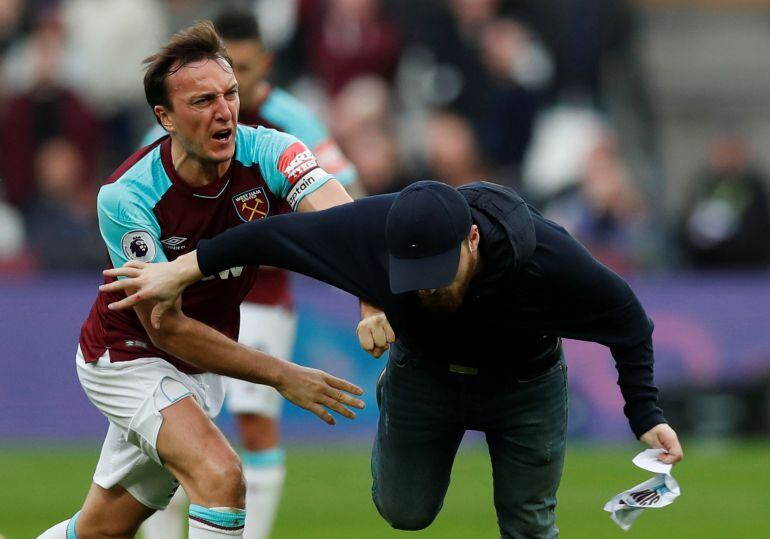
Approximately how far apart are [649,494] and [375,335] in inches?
52.3

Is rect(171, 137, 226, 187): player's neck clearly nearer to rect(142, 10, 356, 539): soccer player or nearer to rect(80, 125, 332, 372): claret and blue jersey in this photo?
rect(80, 125, 332, 372): claret and blue jersey

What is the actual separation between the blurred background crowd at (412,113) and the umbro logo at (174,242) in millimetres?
7394

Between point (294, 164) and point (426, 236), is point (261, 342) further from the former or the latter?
point (426, 236)

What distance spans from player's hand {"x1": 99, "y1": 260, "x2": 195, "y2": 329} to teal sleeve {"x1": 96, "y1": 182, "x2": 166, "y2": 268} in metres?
0.21

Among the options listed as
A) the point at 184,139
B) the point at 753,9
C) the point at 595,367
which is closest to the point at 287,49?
the point at 595,367

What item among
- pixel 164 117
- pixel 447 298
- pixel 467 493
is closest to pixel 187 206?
pixel 164 117

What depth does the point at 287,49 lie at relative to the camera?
1542cm

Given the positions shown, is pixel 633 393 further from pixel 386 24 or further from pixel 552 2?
pixel 552 2

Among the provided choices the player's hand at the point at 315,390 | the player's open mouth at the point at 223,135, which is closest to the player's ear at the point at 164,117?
the player's open mouth at the point at 223,135

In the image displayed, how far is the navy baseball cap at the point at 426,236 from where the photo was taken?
5.65m

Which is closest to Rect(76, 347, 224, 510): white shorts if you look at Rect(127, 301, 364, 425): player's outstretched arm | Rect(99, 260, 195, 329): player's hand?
Rect(127, 301, 364, 425): player's outstretched arm

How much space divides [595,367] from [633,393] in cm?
734

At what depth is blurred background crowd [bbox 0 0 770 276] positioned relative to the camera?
1454 centimetres

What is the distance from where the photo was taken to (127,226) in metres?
6.38
